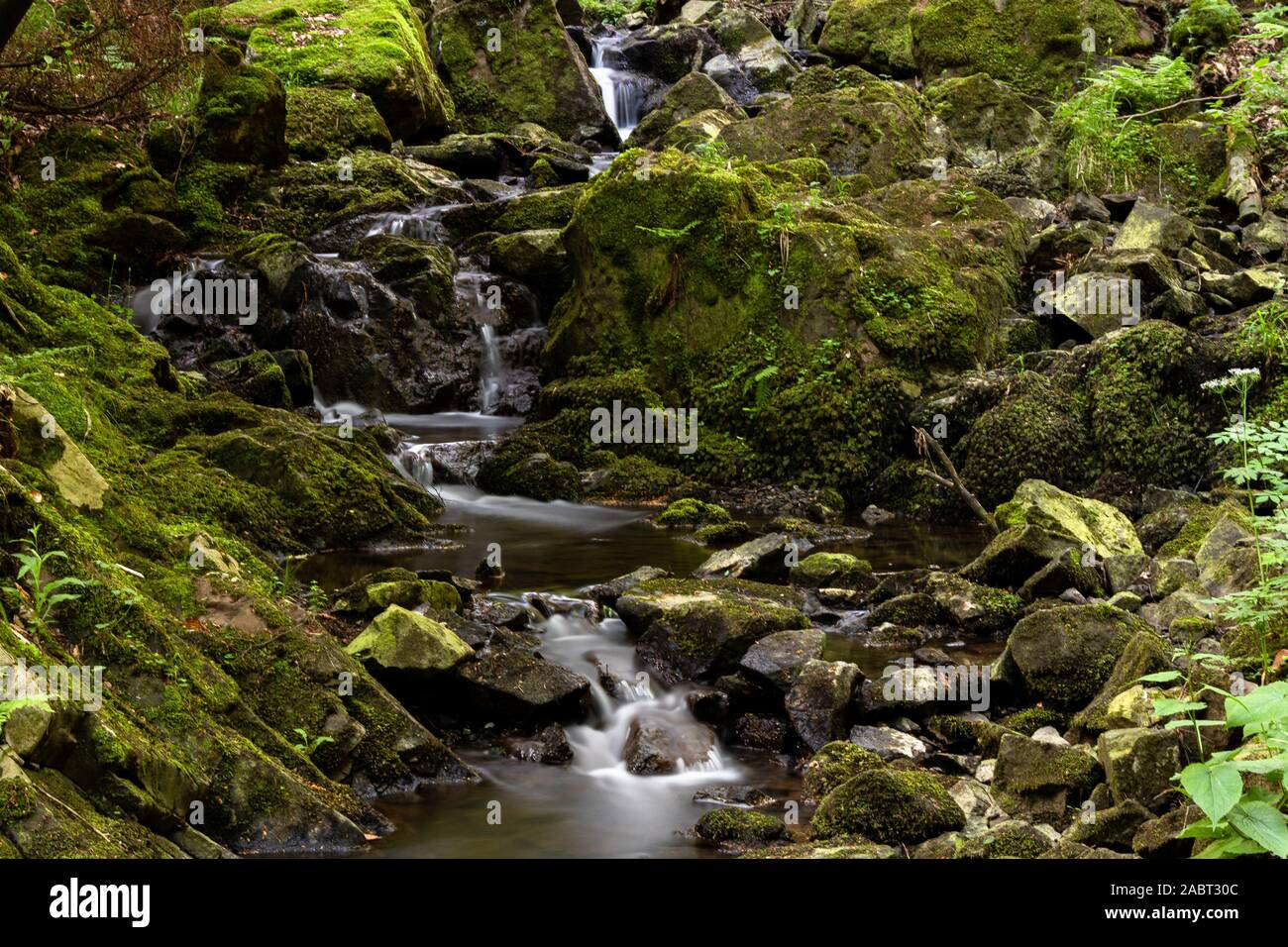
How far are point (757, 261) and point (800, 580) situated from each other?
19.1ft

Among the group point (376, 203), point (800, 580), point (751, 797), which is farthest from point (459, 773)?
point (376, 203)

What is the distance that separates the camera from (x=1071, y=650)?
625 cm

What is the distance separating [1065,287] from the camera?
1388cm

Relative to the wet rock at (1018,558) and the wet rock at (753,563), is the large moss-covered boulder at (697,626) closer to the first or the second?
the wet rock at (753,563)

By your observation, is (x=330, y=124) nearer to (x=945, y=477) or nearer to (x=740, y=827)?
(x=945, y=477)

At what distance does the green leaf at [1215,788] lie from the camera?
326 cm

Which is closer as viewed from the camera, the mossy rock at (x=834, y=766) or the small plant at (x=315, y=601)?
the mossy rock at (x=834, y=766)

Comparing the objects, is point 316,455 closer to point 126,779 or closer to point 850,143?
point 126,779

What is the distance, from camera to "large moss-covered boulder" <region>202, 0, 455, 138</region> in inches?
790

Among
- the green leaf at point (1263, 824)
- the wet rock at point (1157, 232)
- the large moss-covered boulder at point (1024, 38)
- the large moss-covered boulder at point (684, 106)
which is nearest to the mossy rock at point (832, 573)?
→ the green leaf at point (1263, 824)

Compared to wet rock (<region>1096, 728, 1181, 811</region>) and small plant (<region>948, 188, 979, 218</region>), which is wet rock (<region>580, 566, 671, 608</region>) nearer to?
wet rock (<region>1096, 728, 1181, 811</region>)

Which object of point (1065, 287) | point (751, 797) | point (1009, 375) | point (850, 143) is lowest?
point (751, 797)

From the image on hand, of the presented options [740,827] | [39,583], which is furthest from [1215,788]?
[39,583]

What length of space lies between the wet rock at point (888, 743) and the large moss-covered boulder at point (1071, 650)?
0.85 m
